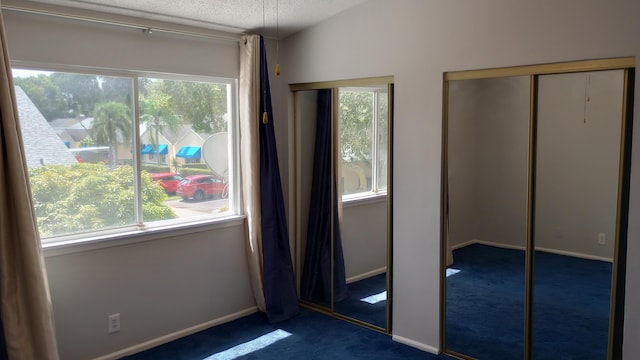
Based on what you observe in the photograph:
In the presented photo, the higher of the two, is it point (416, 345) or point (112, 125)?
point (112, 125)

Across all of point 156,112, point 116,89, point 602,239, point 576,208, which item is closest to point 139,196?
point 156,112

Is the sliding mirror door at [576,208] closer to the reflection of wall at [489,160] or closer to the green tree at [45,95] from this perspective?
the reflection of wall at [489,160]

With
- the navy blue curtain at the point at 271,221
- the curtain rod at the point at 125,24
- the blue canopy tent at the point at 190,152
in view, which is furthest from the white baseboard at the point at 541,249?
the curtain rod at the point at 125,24

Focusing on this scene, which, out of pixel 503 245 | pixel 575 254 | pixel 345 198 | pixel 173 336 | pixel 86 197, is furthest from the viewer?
pixel 345 198

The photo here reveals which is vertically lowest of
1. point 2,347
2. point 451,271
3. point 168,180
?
point 2,347

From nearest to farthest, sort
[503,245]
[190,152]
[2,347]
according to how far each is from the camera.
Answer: [2,347] < [503,245] < [190,152]

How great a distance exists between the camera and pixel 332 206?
4.23 meters

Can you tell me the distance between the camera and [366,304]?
406cm

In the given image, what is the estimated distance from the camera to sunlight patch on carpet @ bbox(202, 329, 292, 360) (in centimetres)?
352

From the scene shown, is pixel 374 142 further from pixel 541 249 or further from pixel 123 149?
pixel 123 149

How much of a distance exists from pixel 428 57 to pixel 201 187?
Answer: 6.60 ft

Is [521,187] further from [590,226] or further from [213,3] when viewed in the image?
[213,3]

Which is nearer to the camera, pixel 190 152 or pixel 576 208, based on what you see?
pixel 576 208

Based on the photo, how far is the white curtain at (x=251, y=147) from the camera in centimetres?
402
